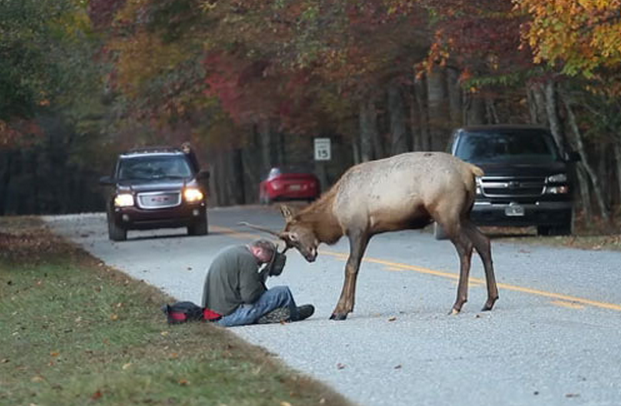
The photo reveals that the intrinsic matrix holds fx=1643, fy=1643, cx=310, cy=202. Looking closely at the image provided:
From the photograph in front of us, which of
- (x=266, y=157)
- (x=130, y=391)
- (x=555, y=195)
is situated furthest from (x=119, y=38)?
(x=130, y=391)

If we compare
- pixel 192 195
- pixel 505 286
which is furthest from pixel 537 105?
pixel 505 286

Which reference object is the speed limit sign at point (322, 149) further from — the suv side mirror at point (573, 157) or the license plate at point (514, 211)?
the license plate at point (514, 211)

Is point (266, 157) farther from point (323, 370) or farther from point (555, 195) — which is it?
point (323, 370)

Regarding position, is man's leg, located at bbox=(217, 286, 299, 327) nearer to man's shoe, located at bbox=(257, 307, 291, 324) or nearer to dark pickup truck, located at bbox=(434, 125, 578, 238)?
man's shoe, located at bbox=(257, 307, 291, 324)

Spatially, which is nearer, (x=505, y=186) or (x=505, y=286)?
(x=505, y=286)

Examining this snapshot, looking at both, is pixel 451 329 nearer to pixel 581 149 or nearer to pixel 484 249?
pixel 484 249

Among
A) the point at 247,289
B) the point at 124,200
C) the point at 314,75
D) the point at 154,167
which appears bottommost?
the point at 124,200

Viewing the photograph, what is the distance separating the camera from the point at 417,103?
47.8 metres

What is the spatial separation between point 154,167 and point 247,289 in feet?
69.0

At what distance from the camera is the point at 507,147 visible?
2997 centimetres

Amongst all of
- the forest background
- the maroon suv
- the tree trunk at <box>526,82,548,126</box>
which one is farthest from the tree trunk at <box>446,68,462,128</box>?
the maroon suv

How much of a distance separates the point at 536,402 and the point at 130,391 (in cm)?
268

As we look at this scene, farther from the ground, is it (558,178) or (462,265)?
(462,265)

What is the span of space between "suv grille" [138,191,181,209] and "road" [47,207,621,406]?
840 cm
